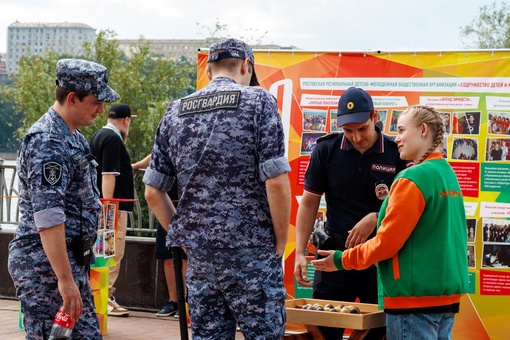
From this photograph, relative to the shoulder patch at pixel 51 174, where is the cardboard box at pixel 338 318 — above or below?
below

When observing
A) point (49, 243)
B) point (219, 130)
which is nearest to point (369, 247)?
point (219, 130)

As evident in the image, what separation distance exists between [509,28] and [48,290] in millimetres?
32565

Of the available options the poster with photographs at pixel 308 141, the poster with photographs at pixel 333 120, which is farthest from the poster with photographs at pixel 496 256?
the poster with photographs at pixel 308 141

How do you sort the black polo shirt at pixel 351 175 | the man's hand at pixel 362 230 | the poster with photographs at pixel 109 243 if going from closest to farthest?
the man's hand at pixel 362 230 → the black polo shirt at pixel 351 175 → the poster with photographs at pixel 109 243

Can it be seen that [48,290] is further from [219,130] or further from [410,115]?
[410,115]

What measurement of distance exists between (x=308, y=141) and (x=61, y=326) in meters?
4.08

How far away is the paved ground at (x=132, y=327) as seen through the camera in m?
7.77

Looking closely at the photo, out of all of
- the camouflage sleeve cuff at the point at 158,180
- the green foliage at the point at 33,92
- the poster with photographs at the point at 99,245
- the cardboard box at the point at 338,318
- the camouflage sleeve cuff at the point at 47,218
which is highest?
the green foliage at the point at 33,92

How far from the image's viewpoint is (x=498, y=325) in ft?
23.3

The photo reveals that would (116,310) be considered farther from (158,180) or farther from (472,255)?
(158,180)

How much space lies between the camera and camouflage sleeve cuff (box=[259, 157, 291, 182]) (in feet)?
12.3

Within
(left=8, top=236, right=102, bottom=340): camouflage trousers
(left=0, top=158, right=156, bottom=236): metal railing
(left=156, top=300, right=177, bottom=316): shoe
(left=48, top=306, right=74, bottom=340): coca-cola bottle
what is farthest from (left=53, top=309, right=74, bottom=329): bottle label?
(left=0, top=158, right=156, bottom=236): metal railing

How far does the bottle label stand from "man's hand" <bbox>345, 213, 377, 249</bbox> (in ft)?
5.95

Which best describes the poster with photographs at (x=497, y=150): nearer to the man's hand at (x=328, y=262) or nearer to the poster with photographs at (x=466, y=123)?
the poster with photographs at (x=466, y=123)
